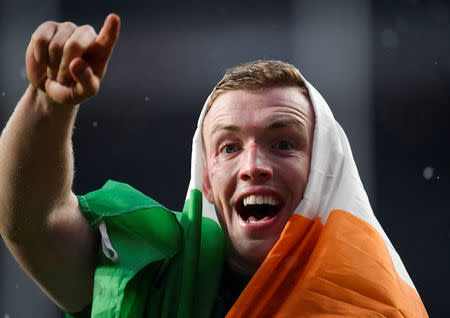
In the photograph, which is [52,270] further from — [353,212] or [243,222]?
[353,212]

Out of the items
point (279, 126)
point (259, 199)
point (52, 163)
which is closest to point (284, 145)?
point (279, 126)

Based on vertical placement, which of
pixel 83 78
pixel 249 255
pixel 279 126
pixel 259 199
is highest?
pixel 83 78

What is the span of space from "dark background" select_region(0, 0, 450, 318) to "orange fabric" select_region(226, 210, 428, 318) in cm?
131

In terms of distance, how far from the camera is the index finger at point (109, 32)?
0.94 metres

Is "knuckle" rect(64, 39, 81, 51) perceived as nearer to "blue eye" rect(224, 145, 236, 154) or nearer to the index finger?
the index finger

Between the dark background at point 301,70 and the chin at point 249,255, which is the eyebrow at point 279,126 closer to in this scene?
the chin at point 249,255

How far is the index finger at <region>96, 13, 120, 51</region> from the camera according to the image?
941 mm

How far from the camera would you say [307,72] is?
2.77 metres

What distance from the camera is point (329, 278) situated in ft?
4.10

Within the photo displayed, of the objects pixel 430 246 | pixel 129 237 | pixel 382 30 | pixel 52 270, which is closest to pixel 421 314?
pixel 129 237

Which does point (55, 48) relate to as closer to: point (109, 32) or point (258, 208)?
point (109, 32)

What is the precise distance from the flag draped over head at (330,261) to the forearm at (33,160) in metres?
0.42

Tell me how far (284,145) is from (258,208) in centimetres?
17

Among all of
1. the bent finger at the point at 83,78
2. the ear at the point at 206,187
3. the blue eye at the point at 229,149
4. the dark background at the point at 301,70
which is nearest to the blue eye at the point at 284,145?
the blue eye at the point at 229,149
